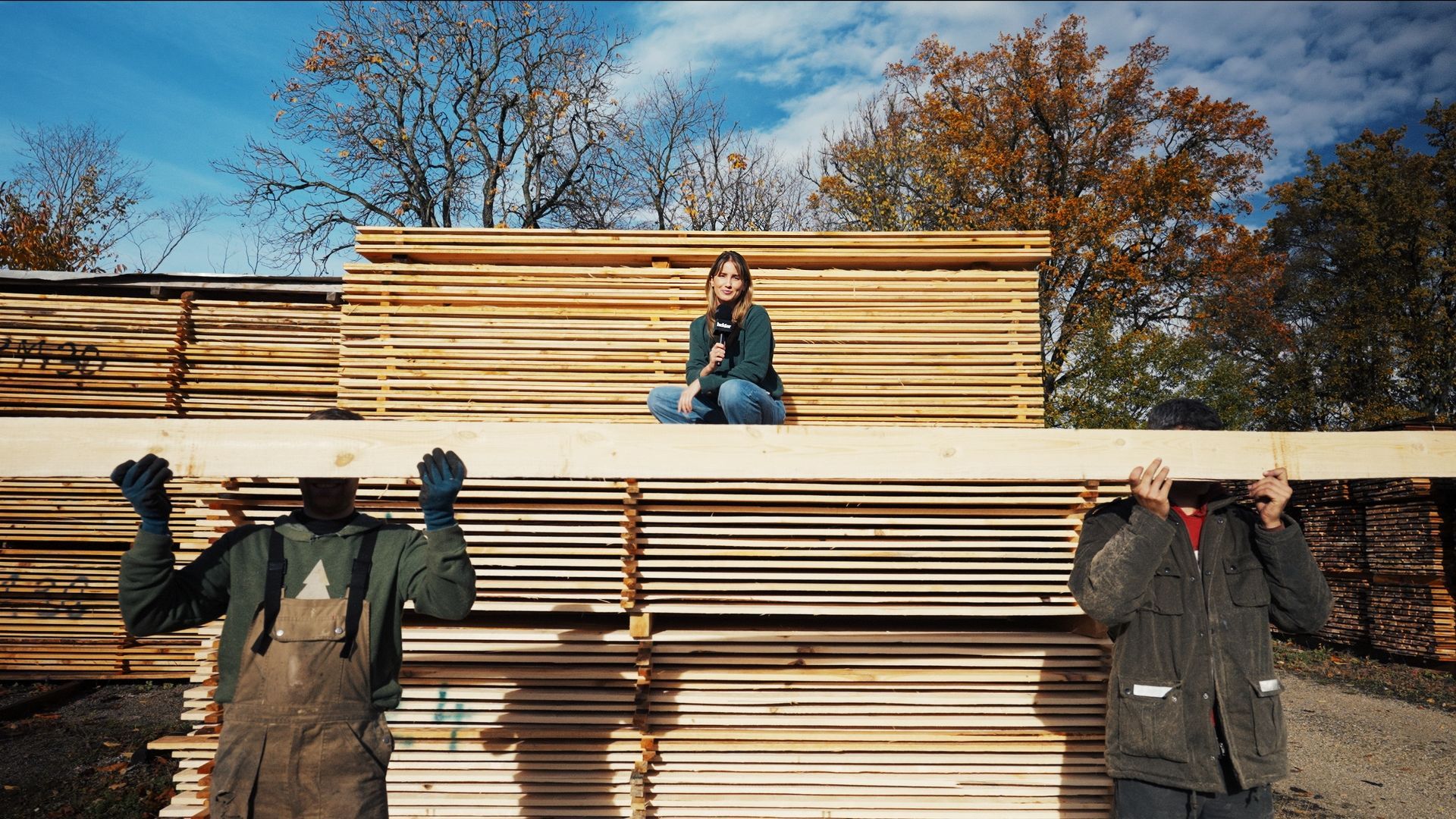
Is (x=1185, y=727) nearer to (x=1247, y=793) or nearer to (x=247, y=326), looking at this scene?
(x=1247, y=793)

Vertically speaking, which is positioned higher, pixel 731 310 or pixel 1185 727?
pixel 731 310

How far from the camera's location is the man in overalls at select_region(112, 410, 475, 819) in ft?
8.50

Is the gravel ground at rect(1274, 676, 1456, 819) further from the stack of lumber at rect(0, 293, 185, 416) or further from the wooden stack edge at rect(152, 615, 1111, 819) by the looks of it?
the stack of lumber at rect(0, 293, 185, 416)

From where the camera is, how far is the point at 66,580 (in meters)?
8.09

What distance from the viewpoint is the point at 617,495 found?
424cm

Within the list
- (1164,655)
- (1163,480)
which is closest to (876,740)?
(1164,655)

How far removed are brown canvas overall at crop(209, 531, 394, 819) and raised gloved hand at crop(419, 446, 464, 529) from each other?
29 cm

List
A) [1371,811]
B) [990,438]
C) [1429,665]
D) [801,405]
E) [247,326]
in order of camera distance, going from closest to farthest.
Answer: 1. [990,438]
2. [801,405]
3. [1371,811]
4. [247,326]
5. [1429,665]

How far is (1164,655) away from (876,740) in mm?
1782

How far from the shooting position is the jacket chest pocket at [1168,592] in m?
2.92

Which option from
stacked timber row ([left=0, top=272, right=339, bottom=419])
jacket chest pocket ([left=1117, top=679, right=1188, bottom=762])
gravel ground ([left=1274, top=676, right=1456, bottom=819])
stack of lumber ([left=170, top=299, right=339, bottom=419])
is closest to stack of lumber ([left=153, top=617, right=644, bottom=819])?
jacket chest pocket ([left=1117, top=679, right=1188, bottom=762])

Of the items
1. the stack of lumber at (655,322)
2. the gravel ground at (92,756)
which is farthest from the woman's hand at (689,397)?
the gravel ground at (92,756)

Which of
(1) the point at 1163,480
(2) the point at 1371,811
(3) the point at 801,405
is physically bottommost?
(2) the point at 1371,811

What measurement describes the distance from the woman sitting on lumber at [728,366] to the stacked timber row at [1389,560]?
9.69 m
